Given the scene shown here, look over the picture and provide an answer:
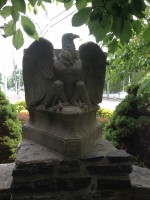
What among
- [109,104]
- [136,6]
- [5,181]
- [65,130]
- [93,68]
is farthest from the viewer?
[109,104]

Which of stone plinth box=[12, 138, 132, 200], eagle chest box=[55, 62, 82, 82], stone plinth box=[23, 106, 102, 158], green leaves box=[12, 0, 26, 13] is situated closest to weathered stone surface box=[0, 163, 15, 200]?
stone plinth box=[12, 138, 132, 200]

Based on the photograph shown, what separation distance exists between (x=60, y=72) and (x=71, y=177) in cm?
104

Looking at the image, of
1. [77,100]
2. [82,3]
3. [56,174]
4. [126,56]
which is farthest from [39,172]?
[126,56]

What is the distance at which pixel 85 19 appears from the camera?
1.77 metres

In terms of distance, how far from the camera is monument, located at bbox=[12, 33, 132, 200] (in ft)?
7.91

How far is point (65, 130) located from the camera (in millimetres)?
2592

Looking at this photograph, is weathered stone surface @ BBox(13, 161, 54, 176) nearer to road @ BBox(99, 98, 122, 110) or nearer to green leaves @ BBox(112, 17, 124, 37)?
green leaves @ BBox(112, 17, 124, 37)

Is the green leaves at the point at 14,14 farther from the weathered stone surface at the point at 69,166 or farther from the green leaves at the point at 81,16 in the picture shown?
the weathered stone surface at the point at 69,166

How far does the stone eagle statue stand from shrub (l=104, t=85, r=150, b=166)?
87.5 inches

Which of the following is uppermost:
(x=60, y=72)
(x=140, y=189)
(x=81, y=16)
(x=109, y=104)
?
(x=81, y=16)

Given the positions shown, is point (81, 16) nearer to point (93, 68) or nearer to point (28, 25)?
point (28, 25)

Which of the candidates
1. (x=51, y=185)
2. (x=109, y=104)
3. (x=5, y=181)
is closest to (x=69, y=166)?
(x=51, y=185)

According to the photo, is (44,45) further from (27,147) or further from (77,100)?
(27,147)

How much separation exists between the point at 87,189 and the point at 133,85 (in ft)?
9.97
